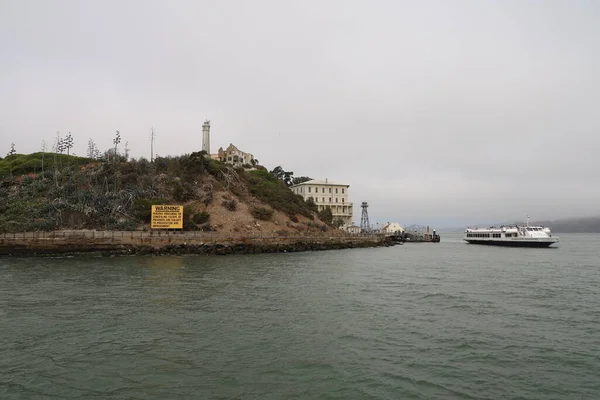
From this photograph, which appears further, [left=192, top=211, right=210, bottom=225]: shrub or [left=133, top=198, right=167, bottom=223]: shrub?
[left=192, top=211, right=210, bottom=225]: shrub

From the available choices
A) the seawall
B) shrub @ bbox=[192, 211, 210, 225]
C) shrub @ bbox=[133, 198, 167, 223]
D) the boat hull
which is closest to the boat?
the boat hull

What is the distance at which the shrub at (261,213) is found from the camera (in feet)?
206

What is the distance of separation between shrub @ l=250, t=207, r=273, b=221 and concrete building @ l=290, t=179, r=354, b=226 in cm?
3860

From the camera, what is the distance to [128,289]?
22844 mm

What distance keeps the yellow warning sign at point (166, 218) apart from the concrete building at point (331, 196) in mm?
51100

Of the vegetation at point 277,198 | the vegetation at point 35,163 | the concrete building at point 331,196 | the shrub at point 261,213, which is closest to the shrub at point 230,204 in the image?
the shrub at point 261,213

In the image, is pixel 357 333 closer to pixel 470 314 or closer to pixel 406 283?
pixel 470 314

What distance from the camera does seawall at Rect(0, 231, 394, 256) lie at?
45031 mm

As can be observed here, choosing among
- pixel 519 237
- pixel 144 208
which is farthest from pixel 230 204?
pixel 519 237

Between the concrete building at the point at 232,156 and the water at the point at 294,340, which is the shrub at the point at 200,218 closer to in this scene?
the water at the point at 294,340

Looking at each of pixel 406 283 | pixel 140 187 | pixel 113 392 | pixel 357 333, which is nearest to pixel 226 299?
pixel 357 333

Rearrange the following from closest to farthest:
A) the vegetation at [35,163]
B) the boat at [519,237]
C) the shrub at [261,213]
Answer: the shrub at [261,213] → the vegetation at [35,163] → the boat at [519,237]

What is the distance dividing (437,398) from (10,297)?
20794 mm

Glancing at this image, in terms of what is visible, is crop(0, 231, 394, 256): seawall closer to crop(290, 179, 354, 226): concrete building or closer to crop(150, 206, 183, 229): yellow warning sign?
crop(150, 206, 183, 229): yellow warning sign
